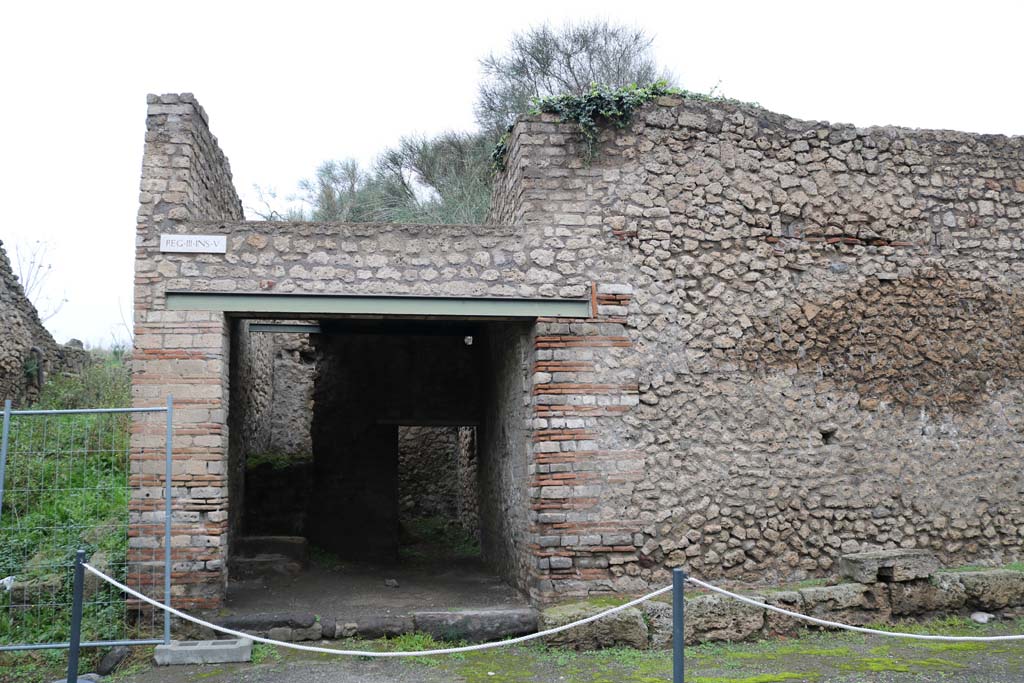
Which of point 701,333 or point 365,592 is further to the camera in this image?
point 365,592

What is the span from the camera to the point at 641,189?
25.7 feet

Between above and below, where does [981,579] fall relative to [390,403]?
below

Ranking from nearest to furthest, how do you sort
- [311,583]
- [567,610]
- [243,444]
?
[567,610], [311,583], [243,444]

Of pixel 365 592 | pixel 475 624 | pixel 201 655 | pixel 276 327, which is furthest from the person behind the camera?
pixel 276 327

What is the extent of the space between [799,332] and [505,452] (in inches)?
123

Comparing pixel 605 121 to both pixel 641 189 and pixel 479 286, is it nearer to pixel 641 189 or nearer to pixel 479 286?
pixel 641 189

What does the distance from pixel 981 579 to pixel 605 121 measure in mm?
5132

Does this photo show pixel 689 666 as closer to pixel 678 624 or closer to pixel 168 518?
pixel 678 624

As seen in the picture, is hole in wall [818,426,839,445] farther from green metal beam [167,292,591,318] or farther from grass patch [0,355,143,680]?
grass patch [0,355,143,680]

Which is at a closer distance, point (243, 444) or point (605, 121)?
point (605, 121)

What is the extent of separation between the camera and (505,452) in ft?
29.3

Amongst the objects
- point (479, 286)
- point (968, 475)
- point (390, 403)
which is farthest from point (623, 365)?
point (390, 403)

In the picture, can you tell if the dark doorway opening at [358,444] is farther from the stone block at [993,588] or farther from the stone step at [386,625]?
the stone block at [993,588]

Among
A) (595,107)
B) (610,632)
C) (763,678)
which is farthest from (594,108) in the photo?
(763,678)
